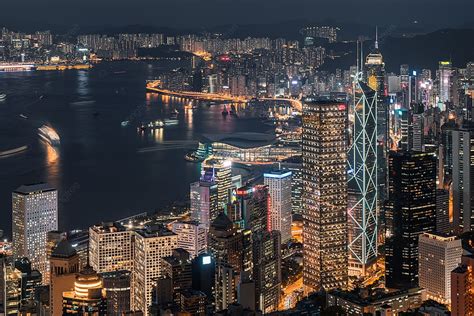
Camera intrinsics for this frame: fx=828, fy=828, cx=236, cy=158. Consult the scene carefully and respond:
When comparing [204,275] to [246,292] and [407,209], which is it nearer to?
[246,292]

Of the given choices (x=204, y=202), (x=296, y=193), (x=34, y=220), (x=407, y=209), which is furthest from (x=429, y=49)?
(x=34, y=220)

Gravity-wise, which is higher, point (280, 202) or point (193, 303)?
point (280, 202)

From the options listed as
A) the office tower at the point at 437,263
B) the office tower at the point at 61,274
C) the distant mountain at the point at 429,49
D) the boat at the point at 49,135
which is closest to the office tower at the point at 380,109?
the distant mountain at the point at 429,49

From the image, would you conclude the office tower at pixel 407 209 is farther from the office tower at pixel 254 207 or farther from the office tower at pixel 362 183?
the office tower at pixel 254 207

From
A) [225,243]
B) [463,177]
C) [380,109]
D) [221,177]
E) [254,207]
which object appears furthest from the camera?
[380,109]

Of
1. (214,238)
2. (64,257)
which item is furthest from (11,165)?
(64,257)

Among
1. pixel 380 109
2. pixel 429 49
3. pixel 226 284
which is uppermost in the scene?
pixel 429 49
